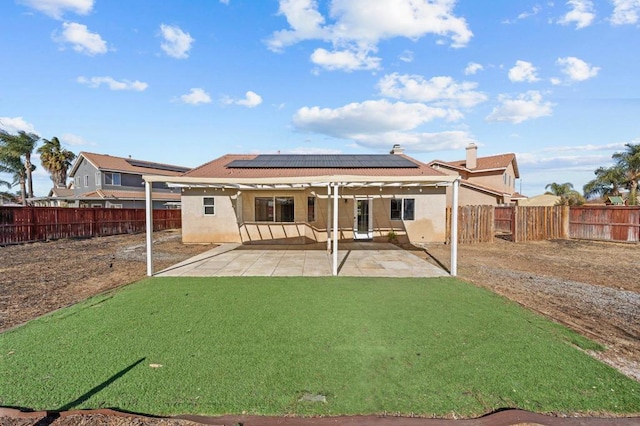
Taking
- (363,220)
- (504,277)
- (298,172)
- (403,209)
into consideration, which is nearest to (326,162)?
(298,172)

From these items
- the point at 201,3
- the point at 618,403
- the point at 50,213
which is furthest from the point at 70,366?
the point at 50,213

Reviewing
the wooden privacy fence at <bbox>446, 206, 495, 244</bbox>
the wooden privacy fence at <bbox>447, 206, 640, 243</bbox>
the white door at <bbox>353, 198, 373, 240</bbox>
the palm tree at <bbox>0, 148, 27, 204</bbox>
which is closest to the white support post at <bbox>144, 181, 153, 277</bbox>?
the white door at <bbox>353, 198, 373, 240</bbox>

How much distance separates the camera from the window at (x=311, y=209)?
557 inches

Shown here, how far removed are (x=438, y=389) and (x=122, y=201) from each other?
1252 inches

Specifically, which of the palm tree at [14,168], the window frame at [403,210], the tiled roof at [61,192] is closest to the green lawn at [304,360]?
the window frame at [403,210]

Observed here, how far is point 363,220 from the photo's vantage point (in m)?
14.8

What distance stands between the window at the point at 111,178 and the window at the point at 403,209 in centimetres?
2690

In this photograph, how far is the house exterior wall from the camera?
14117mm

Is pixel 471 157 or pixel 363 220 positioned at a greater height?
pixel 471 157

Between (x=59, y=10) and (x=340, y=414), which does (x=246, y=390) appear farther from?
(x=59, y=10)

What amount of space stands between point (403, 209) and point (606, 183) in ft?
97.3

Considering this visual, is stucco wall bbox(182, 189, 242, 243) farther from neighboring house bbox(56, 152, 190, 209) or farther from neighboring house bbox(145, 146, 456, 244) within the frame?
neighboring house bbox(56, 152, 190, 209)

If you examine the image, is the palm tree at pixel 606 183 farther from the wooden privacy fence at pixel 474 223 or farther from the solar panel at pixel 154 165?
the solar panel at pixel 154 165

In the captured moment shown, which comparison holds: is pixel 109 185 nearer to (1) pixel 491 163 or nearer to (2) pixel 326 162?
(2) pixel 326 162
